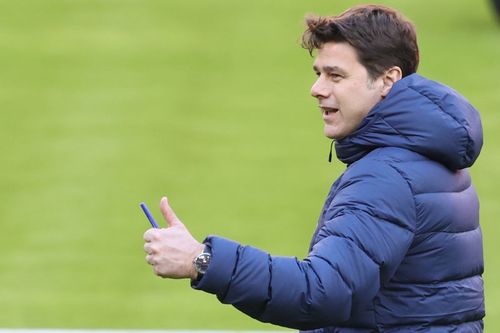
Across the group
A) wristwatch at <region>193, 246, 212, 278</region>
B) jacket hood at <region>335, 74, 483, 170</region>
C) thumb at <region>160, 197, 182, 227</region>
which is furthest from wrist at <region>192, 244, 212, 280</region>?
jacket hood at <region>335, 74, 483, 170</region>

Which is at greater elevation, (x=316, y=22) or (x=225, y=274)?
(x=316, y=22)

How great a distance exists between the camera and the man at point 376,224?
351cm

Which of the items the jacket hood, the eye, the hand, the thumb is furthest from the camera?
the eye

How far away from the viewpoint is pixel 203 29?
15.3 meters

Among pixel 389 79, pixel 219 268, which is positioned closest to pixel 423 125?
pixel 389 79

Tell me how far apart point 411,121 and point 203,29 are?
11.6 m

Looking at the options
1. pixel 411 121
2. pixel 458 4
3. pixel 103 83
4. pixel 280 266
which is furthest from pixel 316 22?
pixel 458 4

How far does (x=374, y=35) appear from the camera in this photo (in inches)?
151

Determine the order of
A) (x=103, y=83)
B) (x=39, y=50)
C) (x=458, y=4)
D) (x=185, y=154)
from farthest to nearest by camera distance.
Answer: (x=458, y=4)
(x=39, y=50)
(x=103, y=83)
(x=185, y=154)

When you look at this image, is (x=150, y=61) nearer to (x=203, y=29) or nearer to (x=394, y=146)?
(x=203, y=29)

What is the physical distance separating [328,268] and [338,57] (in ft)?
2.28

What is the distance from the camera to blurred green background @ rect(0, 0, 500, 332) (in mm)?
9141

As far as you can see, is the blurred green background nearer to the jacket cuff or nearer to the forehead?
the forehead

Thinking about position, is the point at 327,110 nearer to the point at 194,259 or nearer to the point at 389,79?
the point at 389,79
